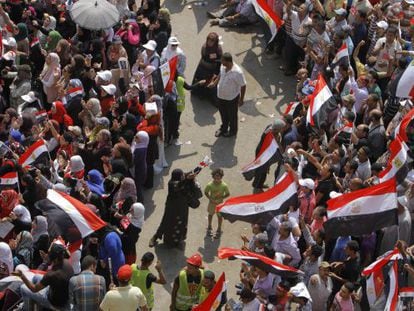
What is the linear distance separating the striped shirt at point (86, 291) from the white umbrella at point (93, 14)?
6548mm

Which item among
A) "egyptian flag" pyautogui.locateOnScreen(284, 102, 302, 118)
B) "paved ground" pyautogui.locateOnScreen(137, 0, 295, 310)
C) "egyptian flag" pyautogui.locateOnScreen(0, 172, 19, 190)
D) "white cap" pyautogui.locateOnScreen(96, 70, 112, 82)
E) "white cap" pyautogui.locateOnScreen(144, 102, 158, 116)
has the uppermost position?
"white cap" pyautogui.locateOnScreen(96, 70, 112, 82)

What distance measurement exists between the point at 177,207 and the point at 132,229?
1189mm

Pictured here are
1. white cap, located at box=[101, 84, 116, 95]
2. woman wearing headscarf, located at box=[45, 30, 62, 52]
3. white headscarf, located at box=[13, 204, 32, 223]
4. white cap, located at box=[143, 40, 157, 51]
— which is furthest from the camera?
woman wearing headscarf, located at box=[45, 30, 62, 52]

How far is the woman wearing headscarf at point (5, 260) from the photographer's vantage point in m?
13.8

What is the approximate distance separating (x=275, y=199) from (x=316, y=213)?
1.92 feet

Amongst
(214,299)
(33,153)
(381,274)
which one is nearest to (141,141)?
(33,153)

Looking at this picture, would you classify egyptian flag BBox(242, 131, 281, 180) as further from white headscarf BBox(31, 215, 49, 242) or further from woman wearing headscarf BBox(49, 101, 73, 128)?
white headscarf BBox(31, 215, 49, 242)

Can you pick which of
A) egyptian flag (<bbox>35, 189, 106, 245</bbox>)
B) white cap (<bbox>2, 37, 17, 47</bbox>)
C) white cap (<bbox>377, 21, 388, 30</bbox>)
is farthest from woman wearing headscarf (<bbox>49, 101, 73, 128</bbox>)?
white cap (<bbox>377, 21, 388, 30</bbox>)

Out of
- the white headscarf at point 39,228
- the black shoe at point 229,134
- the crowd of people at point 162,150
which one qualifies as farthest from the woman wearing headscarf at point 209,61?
the white headscarf at point 39,228

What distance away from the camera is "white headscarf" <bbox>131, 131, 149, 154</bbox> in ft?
54.8

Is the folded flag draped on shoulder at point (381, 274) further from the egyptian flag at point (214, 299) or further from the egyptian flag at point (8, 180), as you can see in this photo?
the egyptian flag at point (8, 180)

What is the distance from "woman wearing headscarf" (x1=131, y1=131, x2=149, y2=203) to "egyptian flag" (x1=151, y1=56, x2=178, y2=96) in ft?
4.92

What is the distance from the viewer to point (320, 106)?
55.4 ft

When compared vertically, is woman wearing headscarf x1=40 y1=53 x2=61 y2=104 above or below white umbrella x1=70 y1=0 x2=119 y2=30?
below
